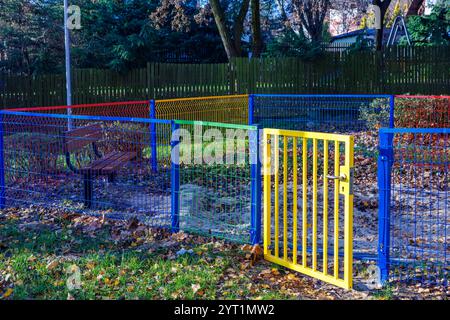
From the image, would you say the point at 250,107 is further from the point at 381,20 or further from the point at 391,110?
the point at 381,20

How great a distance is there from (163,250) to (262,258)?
1.01 metres

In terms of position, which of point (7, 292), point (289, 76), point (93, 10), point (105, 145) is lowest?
point (7, 292)

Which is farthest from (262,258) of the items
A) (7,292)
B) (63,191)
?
(63,191)

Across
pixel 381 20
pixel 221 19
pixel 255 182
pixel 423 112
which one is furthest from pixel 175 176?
pixel 381 20

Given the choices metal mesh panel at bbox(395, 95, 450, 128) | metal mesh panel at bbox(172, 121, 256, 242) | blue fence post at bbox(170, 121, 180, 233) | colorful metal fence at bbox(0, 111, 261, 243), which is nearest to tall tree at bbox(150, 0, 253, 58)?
metal mesh panel at bbox(395, 95, 450, 128)

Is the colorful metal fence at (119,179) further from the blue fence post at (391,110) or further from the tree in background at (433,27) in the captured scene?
the tree in background at (433,27)

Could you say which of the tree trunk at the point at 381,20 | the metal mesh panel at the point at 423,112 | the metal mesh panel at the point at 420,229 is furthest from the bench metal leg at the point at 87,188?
the tree trunk at the point at 381,20

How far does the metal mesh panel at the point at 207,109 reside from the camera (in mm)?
10680

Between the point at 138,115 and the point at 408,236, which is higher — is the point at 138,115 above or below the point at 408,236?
above

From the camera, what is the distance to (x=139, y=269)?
18.3 feet

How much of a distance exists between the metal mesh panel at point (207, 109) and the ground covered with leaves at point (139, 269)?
155 inches

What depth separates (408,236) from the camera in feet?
22.3

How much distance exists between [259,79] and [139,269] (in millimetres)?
13482

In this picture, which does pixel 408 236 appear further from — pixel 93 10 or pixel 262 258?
pixel 93 10
